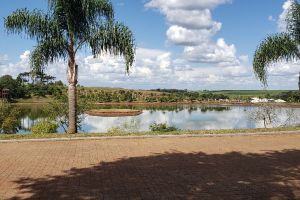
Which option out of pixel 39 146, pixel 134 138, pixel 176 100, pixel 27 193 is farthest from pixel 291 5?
pixel 176 100

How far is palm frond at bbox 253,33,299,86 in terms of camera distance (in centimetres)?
1975

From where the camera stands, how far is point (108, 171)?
9531 millimetres

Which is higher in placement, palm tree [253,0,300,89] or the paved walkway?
palm tree [253,0,300,89]

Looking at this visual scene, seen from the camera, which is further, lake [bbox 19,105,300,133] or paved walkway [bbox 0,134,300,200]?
lake [bbox 19,105,300,133]

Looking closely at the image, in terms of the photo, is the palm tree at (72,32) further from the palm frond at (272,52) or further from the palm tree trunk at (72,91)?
the palm frond at (272,52)

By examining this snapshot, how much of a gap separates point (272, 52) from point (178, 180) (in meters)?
13.4

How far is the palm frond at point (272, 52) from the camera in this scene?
64.8 feet

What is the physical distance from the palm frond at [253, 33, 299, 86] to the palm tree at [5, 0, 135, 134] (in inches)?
280

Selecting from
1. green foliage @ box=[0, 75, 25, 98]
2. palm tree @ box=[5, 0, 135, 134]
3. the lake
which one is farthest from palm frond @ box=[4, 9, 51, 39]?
green foliage @ box=[0, 75, 25, 98]

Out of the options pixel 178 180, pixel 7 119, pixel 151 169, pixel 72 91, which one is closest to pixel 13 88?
pixel 7 119

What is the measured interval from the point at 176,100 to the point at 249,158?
3713 inches

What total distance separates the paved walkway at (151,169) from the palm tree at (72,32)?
4.37 meters

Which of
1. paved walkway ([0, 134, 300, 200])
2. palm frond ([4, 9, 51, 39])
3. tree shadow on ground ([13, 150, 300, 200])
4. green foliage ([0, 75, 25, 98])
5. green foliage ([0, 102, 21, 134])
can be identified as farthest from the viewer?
green foliage ([0, 75, 25, 98])

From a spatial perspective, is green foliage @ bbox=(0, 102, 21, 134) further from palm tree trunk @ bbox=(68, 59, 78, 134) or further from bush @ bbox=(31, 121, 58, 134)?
palm tree trunk @ bbox=(68, 59, 78, 134)
